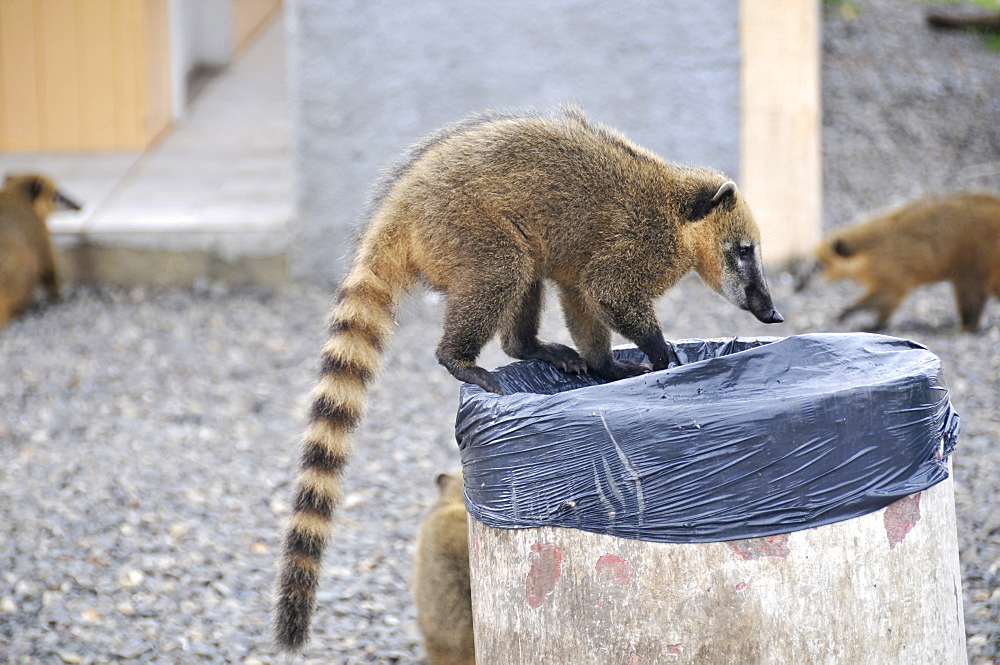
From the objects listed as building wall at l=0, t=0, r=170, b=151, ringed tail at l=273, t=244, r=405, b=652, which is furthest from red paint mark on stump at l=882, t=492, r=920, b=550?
building wall at l=0, t=0, r=170, b=151

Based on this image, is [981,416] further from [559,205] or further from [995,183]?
[995,183]

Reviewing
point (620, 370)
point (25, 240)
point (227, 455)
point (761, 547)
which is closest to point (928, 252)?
point (620, 370)

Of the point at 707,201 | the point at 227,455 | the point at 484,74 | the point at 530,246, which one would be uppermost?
the point at 707,201

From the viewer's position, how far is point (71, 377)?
6234 mm

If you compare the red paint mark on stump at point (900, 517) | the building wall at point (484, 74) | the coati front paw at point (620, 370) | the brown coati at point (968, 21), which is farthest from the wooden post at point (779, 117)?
the red paint mark on stump at point (900, 517)

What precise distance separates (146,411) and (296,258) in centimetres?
210

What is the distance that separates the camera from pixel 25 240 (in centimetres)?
702

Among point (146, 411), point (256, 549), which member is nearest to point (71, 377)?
point (146, 411)

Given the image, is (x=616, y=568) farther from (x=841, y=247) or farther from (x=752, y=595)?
(x=841, y=247)

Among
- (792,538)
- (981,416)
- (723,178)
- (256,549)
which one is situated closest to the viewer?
(792,538)

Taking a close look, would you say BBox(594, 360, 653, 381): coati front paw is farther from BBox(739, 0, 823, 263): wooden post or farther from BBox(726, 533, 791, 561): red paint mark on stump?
BBox(739, 0, 823, 263): wooden post

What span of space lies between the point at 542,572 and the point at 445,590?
82cm

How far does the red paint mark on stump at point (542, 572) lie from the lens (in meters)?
2.45

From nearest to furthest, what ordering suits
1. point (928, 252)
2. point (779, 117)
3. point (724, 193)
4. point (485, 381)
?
point (485, 381)
point (724, 193)
point (928, 252)
point (779, 117)
